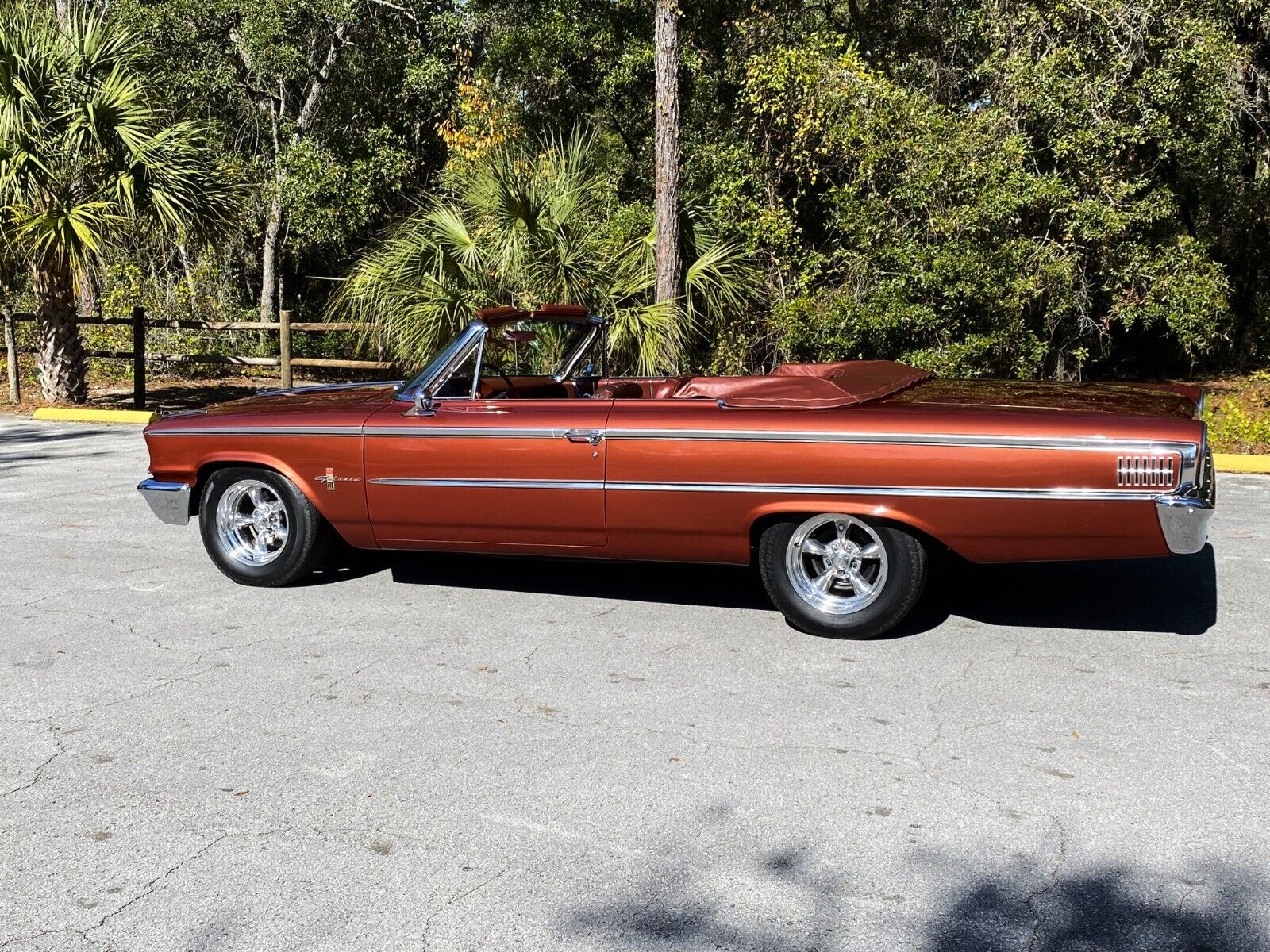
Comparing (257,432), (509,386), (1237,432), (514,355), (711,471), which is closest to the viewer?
(711,471)

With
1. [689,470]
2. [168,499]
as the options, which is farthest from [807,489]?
[168,499]

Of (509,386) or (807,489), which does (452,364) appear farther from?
(807,489)

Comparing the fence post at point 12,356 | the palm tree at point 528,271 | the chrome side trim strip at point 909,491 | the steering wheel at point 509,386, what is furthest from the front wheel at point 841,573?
the fence post at point 12,356

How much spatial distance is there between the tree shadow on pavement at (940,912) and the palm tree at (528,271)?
9.69 meters

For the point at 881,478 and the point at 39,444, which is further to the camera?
the point at 39,444

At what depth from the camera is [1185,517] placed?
4887 millimetres

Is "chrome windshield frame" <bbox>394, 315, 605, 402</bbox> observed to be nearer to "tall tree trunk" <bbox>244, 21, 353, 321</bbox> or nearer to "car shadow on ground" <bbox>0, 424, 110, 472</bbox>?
"car shadow on ground" <bbox>0, 424, 110, 472</bbox>

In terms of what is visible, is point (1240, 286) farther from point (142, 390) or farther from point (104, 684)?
point (104, 684)

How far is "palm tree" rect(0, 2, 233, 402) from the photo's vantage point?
14.2 meters

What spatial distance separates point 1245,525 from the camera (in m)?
8.10

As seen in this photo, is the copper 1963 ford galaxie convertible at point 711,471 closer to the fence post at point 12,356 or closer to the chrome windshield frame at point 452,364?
the chrome windshield frame at point 452,364

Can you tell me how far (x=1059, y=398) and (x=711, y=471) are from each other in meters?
1.69

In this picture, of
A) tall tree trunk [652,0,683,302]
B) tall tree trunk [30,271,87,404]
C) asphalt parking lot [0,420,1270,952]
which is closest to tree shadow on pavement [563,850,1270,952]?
asphalt parking lot [0,420,1270,952]

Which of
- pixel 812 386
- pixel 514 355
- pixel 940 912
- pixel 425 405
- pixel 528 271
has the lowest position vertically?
pixel 940 912
